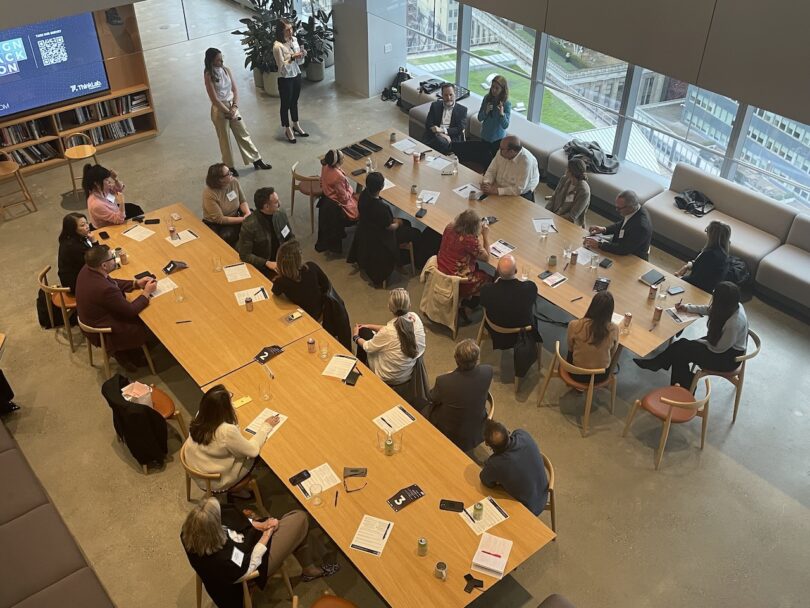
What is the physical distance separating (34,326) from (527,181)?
545 cm

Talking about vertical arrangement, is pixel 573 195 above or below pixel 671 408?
above

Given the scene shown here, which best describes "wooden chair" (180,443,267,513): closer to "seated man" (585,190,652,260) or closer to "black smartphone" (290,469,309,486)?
"black smartphone" (290,469,309,486)

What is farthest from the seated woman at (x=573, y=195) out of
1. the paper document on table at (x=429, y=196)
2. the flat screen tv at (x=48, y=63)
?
the flat screen tv at (x=48, y=63)

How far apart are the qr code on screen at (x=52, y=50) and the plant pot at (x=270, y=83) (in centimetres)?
324

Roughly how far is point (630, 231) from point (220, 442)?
14.1ft

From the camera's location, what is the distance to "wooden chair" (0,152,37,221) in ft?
29.1

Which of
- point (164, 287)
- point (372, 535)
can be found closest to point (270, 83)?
point (164, 287)

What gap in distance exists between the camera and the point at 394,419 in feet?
17.2

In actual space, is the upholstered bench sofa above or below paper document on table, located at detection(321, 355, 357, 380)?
below

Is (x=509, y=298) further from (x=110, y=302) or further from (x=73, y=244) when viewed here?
(x=73, y=244)

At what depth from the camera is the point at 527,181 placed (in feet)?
26.3

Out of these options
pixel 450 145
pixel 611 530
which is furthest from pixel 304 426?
pixel 450 145

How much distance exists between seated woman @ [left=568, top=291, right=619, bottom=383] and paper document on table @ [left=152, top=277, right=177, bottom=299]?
354 centimetres

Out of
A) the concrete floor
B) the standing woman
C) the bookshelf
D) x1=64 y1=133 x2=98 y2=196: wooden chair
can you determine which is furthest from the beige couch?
the bookshelf
